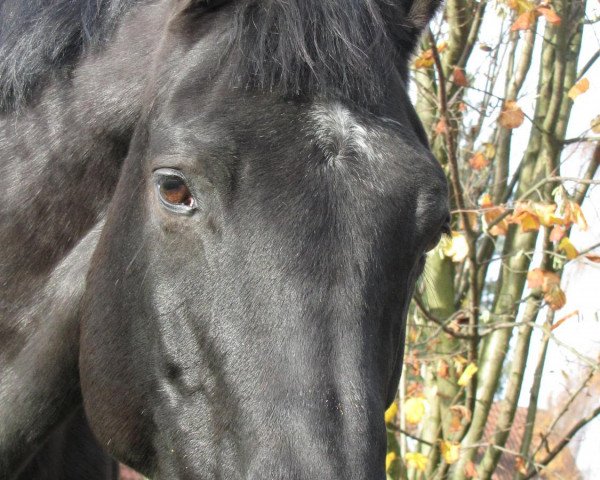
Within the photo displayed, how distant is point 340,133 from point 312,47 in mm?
290

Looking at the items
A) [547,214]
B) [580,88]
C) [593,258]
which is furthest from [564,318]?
[580,88]

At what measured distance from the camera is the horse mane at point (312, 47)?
2.22m

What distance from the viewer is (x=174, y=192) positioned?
2.17 metres

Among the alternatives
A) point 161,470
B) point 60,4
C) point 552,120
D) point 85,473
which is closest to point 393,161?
point 161,470

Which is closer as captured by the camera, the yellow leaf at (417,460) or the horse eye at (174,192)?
the horse eye at (174,192)

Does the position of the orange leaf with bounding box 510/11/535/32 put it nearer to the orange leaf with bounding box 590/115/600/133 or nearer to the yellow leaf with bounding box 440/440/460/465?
the orange leaf with bounding box 590/115/600/133

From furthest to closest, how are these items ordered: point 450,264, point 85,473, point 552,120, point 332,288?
point 450,264 < point 552,120 < point 85,473 < point 332,288

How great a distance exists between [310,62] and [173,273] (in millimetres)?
658

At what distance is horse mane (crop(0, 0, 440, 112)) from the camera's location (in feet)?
7.32

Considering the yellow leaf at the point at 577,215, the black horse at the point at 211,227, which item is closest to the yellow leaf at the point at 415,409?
the yellow leaf at the point at 577,215

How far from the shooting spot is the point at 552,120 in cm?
519

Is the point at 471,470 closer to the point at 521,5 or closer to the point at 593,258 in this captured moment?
the point at 593,258

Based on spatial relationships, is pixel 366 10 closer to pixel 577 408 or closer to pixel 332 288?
pixel 332 288

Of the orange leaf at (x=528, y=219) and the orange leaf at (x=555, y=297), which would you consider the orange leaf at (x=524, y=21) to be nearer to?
the orange leaf at (x=528, y=219)
